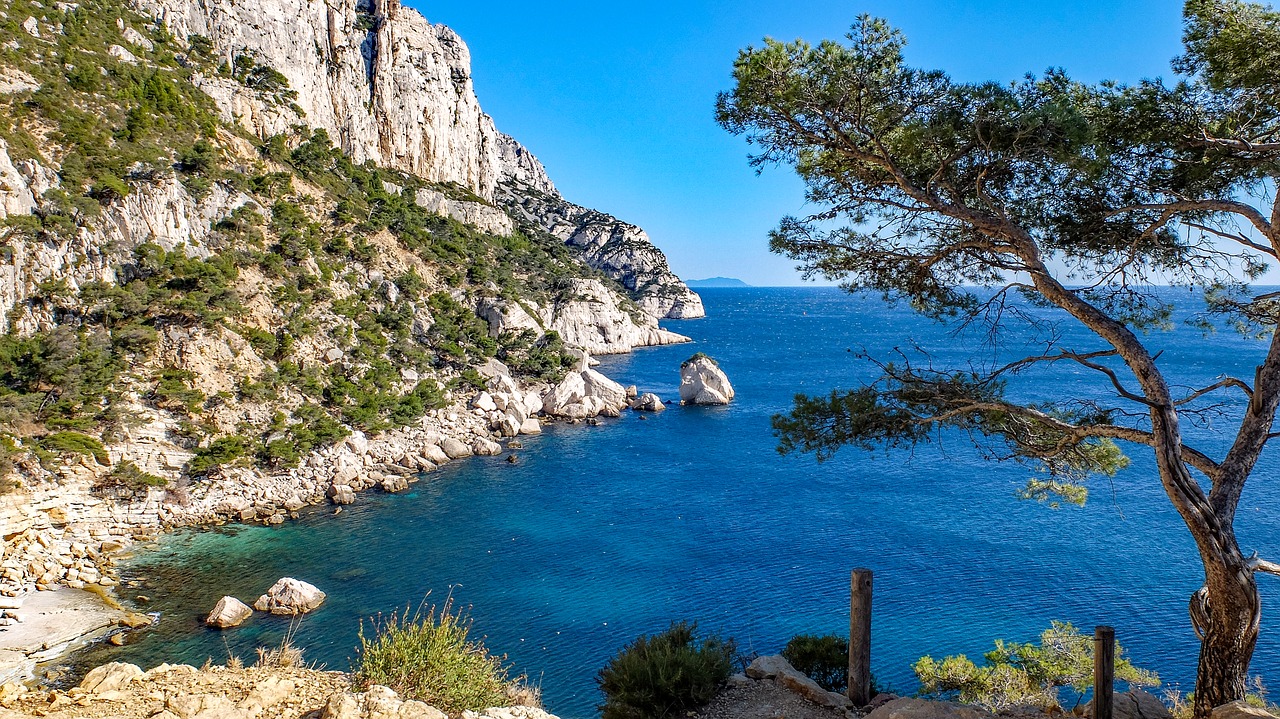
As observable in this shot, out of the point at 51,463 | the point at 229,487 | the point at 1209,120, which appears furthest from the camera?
the point at 229,487

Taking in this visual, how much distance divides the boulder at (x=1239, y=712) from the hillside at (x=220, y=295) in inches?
815

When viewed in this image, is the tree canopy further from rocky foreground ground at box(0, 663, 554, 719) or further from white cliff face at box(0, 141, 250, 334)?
white cliff face at box(0, 141, 250, 334)

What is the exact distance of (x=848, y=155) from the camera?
6.77 meters

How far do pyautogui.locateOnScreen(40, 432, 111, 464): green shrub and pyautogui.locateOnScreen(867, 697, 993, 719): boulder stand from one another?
23011mm

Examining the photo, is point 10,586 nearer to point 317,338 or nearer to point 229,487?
point 229,487

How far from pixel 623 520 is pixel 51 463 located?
17.1m

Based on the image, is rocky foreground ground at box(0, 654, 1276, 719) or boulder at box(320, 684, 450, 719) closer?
boulder at box(320, 684, 450, 719)

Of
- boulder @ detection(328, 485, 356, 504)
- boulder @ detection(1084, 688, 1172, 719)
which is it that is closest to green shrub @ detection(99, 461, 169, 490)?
boulder @ detection(328, 485, 356, 504)

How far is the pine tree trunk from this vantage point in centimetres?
513

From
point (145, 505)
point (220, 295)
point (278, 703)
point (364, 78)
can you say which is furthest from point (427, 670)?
point (364, 78)

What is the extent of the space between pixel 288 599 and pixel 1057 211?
54.5 feet

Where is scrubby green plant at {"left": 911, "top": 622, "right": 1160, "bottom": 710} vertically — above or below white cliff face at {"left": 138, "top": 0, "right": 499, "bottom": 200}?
below

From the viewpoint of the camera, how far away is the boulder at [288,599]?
14914mm

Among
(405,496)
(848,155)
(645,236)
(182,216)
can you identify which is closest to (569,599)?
(405,496)
